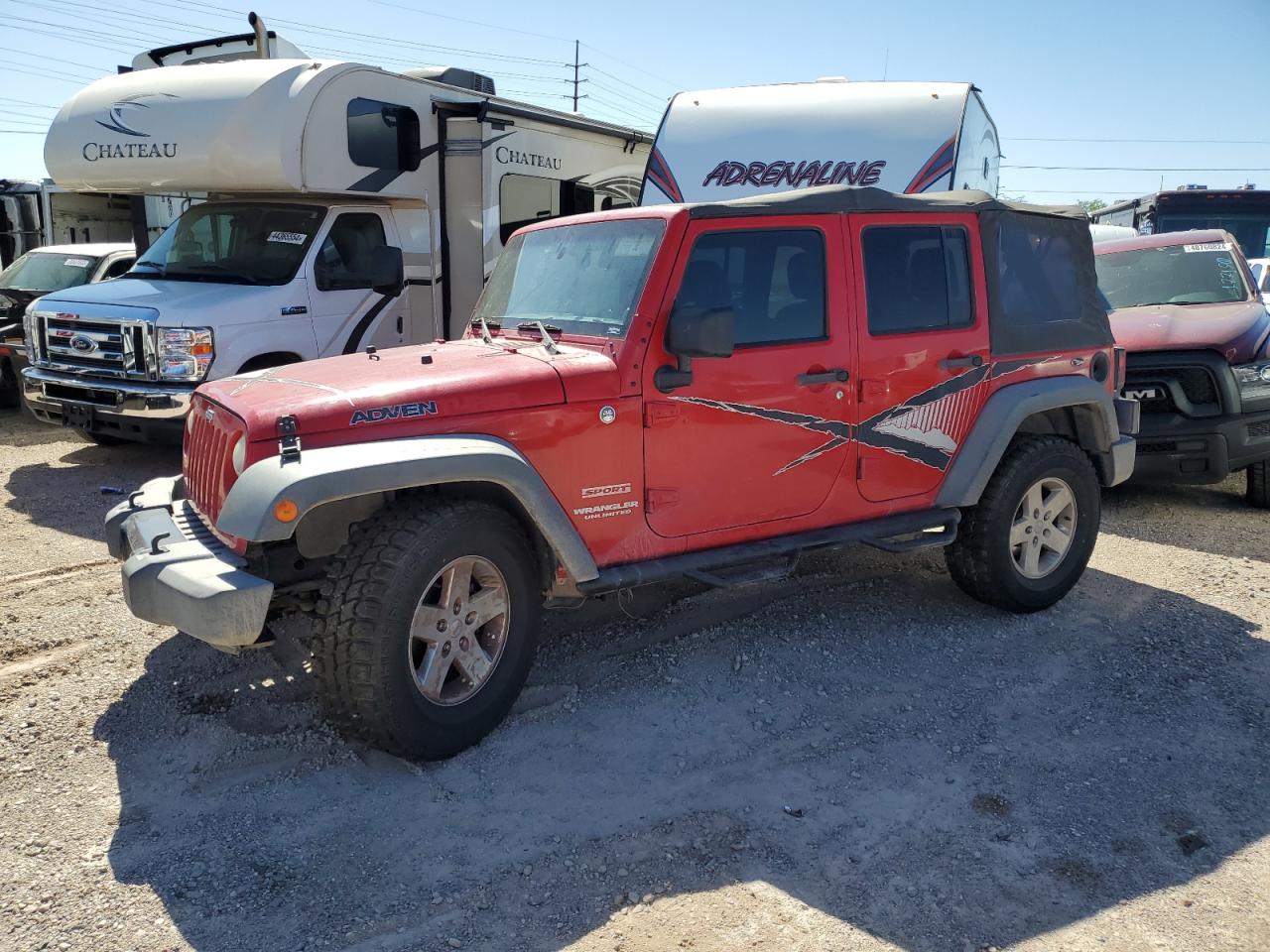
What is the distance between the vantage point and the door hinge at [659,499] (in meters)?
4.00

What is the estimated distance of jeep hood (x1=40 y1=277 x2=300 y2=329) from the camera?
7148mm

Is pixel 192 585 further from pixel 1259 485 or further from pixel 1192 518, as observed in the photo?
pixel 1259 485

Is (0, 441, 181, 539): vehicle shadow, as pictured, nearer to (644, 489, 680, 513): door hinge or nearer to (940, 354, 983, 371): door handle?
(644, 489, 680, 513): door hinge

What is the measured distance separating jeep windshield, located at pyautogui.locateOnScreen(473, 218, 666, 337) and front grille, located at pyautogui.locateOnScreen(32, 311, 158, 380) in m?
3.53

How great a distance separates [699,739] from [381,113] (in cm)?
623

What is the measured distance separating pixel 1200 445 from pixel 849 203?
13.7 feet

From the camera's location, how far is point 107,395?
A: 7.34 meters

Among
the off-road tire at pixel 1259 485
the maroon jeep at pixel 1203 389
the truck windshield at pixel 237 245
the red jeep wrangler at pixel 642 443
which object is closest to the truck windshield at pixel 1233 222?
the maroon jeep at pixel 1203 389

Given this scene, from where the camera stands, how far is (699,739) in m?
3.87

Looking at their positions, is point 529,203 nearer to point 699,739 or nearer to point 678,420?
point 678,420

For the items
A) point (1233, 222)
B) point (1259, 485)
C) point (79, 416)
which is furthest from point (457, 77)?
point (1233, 222)

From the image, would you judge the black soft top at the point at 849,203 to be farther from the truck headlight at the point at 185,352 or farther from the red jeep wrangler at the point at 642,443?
the truck headlight at the point at 185,352

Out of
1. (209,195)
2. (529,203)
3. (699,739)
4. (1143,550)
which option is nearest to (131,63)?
(209,195)

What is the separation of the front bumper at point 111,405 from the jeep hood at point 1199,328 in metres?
6.77
